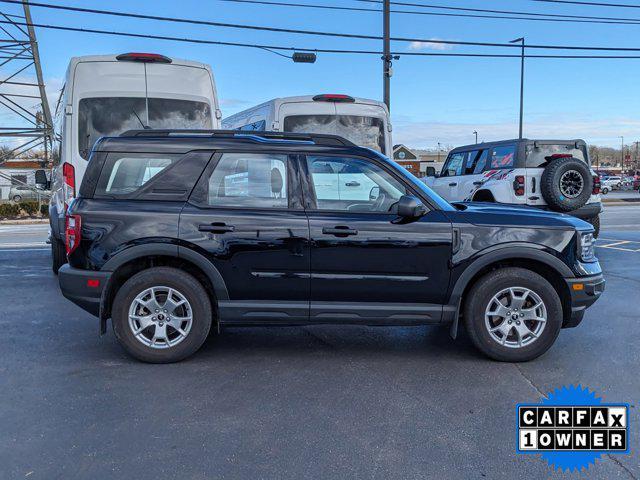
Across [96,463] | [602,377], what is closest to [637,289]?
[602,377]

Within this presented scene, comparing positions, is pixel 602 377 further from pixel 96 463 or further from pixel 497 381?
pixel 96 463

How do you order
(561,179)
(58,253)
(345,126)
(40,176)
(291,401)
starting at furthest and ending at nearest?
(345,126) → (561,179) → (40,176) → (58,253) → (291,401)

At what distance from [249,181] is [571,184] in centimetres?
738

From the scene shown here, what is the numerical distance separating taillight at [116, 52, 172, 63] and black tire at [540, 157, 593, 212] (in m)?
6.60

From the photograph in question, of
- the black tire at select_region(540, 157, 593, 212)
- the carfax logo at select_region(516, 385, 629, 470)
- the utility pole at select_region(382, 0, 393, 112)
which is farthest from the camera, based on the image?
the utility pole at select_region(382, 0, 393, 112)

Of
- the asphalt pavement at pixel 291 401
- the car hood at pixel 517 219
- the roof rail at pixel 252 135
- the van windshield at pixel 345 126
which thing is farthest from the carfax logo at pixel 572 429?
the van windshield at pixel 345 126

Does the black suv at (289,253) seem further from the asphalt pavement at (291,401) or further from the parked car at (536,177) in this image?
the parked car at (536,177)

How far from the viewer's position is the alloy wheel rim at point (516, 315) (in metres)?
4.66

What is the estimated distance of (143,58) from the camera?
27.9ft

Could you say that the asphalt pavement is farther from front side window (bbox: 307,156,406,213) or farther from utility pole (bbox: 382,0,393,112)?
utility pole (bbox: 382,0,393,112)

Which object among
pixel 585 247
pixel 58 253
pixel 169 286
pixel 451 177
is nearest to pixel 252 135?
pixel 169 286

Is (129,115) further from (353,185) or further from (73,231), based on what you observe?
(353,185)

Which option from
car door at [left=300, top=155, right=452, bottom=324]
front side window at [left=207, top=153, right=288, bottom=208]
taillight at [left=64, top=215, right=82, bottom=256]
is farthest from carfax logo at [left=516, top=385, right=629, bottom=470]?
taillight at [left=64, top=215, right=82, bottom=256]

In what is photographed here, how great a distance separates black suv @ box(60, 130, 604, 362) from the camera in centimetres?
463
